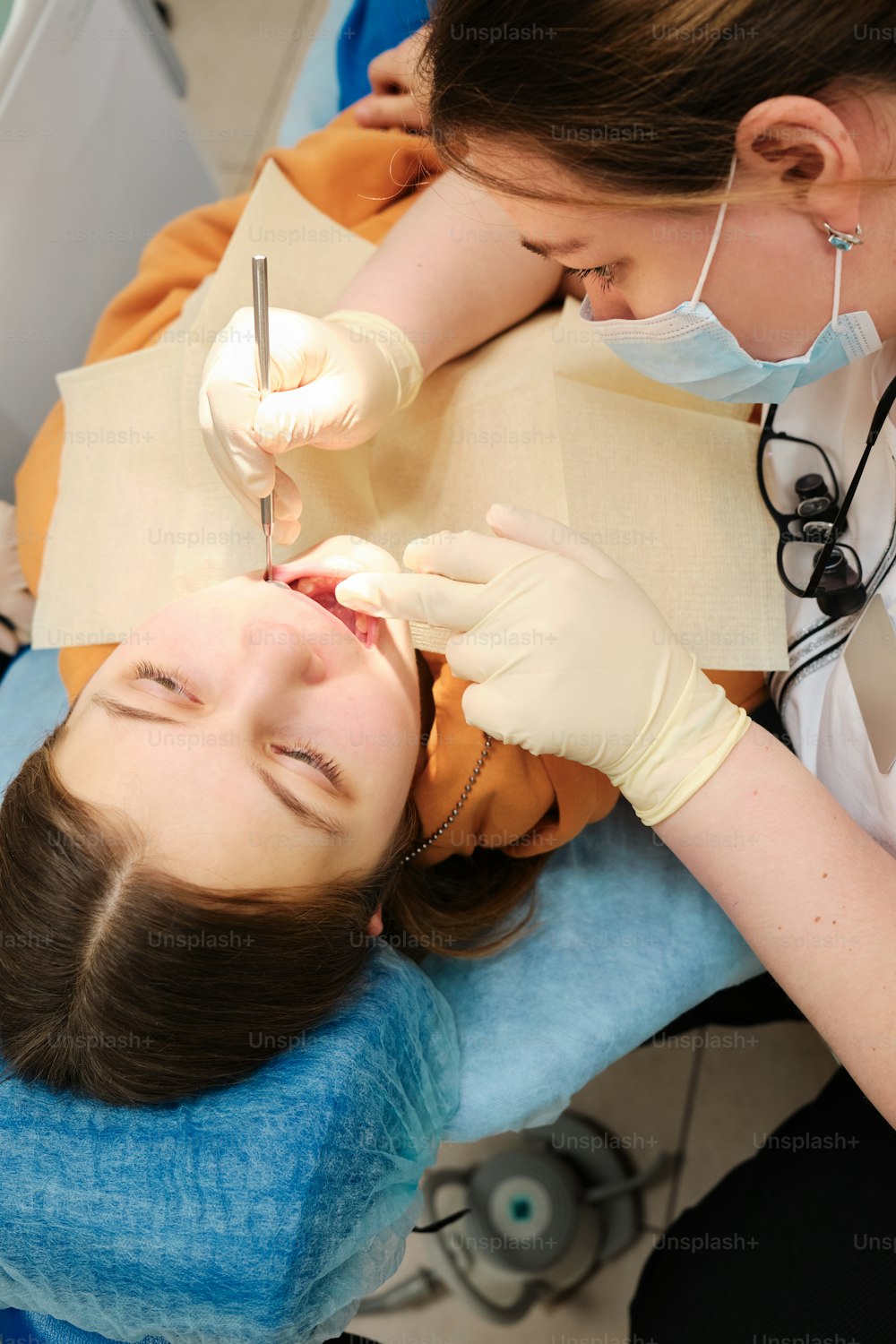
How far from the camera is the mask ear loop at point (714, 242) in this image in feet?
2.86

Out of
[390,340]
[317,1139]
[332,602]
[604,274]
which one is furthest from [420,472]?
[317,1139]

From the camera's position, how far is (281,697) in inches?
43.4

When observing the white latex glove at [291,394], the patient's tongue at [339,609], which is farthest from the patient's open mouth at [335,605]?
the white latex glove at [291,394]

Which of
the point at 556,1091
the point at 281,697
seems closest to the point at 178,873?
the point at 281,697

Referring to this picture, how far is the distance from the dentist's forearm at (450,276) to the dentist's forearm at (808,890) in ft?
2.51

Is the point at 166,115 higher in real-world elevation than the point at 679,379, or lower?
higher

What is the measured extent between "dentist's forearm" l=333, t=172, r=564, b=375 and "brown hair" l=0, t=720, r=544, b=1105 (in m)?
0.81

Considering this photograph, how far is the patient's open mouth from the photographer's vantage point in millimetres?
1210

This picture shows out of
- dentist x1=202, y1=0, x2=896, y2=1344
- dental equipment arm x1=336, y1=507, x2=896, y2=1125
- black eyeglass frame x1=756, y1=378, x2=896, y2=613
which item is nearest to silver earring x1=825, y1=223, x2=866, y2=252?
dentist x1=202, y1=0, x2=896, y2=1344

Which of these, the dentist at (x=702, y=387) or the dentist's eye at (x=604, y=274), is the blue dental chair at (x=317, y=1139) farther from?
the dentist's eye at (x=604, y=274)

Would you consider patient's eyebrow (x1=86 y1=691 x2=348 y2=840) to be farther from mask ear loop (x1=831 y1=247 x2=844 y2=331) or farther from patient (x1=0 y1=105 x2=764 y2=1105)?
mask ear loop (x1=831 y1=247 x2=844 y2=331)

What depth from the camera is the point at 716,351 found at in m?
1.07

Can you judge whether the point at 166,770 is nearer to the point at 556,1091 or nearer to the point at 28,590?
the point at 556,1091

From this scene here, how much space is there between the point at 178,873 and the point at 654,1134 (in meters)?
1.40
